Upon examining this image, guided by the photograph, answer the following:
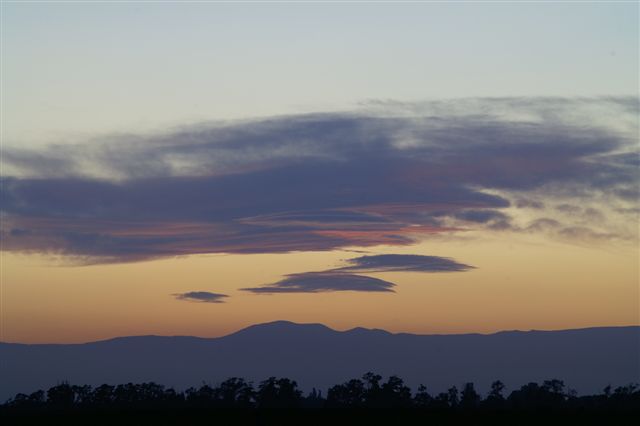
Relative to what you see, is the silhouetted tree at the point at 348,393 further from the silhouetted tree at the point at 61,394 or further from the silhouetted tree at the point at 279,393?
the silhouetted tree at the point at 61,394

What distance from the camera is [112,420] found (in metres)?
87.7

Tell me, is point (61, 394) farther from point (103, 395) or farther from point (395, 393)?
point (395, 393)

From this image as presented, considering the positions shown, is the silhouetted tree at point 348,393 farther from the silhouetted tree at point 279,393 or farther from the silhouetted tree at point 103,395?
the silhouetted tree at point 103,395

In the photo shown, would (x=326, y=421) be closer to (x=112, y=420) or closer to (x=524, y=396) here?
(x=112, y=420)

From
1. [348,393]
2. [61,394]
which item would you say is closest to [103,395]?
[61,394]

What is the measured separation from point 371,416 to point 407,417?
3.60 metres

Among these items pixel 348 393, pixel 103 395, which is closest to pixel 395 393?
pixel 348 393

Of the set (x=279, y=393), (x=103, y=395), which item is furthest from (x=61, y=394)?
(x=279, y=393)

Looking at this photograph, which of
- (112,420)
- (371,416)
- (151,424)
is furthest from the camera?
(371,416)

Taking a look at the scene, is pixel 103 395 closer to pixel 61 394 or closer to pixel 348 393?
pixel 61 394

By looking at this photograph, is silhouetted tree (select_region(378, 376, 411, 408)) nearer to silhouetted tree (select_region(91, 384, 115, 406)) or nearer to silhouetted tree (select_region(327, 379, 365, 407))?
silhouetted tree (select_region(327, 379, 365, 407))

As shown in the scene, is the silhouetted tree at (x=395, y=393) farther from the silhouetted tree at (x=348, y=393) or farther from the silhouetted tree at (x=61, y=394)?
the silhouetted tree at (x=61, y=394)

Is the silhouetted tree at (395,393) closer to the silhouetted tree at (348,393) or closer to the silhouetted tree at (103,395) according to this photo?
the silhouetted tree at (348,393)

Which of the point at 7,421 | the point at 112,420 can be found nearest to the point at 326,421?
the point at 112,420
